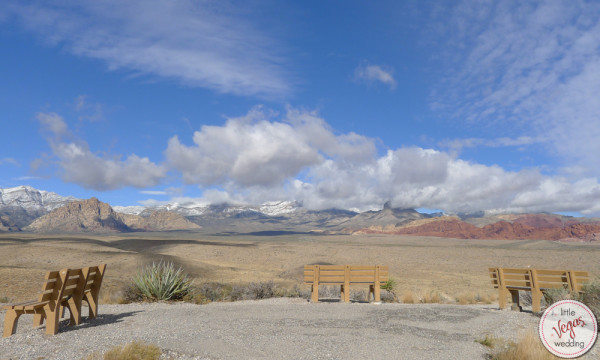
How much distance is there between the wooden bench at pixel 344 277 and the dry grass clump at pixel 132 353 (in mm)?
7346

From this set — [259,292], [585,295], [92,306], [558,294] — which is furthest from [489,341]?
[259,292]

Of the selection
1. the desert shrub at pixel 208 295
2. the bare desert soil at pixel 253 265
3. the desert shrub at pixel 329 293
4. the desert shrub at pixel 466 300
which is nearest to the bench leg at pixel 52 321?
the desert shrub at pixel 208 295

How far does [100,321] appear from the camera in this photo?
29.6ft

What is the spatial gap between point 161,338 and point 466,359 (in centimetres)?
490

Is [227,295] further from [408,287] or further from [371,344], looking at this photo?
[408,287]

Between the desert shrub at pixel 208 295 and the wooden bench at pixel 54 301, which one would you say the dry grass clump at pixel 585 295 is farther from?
the wooden bench at pixel 54 301

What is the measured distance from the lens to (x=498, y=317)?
10.3m

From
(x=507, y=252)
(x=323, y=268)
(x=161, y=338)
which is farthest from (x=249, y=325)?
(x=507, y=252)

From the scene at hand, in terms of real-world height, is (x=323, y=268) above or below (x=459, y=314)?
above

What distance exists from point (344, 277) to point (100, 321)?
6.93 meters

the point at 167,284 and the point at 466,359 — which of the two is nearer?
the point at 466,359

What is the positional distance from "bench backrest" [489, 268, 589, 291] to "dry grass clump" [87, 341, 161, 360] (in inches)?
373

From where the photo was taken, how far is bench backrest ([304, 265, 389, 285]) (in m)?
13.1

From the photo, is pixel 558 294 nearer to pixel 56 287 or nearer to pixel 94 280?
pixel 94 280
